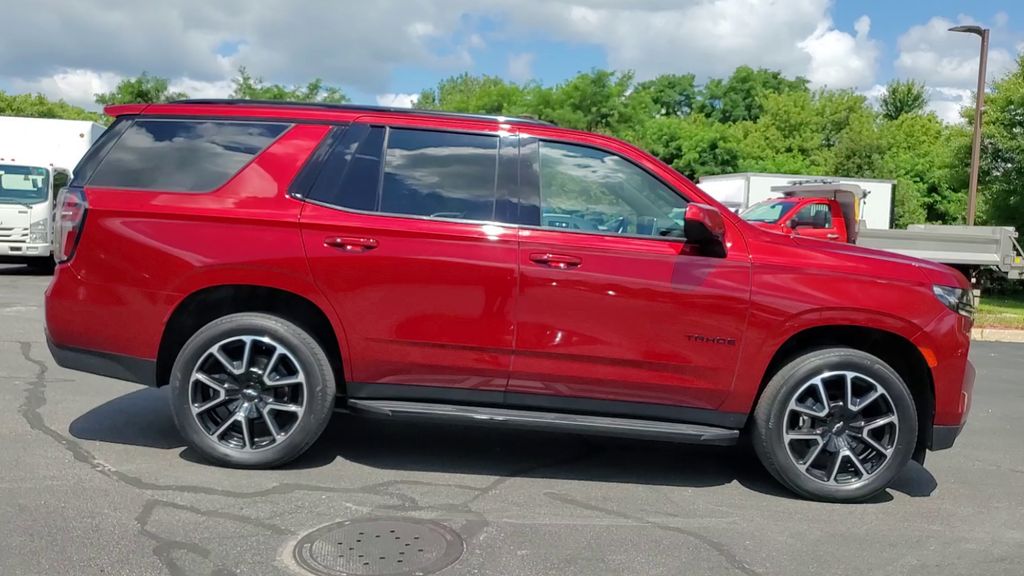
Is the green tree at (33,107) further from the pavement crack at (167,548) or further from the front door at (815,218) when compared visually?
the pavement crack at (167,548)

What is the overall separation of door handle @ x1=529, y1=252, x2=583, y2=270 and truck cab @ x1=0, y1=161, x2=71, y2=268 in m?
13.4

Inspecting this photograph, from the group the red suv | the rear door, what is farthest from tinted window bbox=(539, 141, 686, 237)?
the rear door

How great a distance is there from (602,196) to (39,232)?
14.1 metres

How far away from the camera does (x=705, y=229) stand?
4293 mm

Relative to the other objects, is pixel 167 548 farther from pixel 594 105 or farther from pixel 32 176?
pixel 594 105

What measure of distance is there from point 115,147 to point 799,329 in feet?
12.5

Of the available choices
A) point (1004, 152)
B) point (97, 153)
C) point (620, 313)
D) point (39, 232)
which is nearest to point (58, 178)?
point (39, 232)

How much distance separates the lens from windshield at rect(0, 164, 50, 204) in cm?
1577

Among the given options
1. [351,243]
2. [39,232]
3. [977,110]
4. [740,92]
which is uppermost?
[740,92]

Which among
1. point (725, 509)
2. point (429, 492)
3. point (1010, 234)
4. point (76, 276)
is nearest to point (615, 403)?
point (725, 509)

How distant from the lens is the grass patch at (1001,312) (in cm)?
1211

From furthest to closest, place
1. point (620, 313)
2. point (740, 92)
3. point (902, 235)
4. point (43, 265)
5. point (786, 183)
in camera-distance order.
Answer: point (740, 92)
point (786, 183)
point (43, 265)
point (902, 235)
point (620, 313)

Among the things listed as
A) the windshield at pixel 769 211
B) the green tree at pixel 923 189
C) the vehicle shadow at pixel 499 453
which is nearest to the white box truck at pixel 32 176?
the vehicle shadow at pixel 499 453

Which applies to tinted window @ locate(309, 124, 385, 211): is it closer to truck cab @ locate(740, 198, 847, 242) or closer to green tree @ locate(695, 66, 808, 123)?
truck cab @ locate(740, 198, 847, 242)
